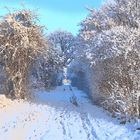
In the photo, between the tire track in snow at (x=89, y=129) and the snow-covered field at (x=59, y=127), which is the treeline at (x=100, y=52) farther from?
the snow-covered field at (x=59, y=127)

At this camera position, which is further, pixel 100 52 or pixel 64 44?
pixel 64 44

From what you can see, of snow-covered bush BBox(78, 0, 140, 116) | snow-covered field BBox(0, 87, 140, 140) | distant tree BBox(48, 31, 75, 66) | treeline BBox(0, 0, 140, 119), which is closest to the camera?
snow-covered field BBox(0, 87, 140, 140)

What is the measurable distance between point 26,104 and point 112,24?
31.4ft

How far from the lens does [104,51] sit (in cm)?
3209

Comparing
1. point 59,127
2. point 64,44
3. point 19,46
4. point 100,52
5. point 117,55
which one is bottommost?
point 59,127

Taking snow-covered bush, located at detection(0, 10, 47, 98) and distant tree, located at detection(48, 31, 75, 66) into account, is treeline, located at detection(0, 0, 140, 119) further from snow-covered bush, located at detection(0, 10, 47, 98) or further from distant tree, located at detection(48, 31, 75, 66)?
distant tree, located at detection(48, 31, 75, 66)

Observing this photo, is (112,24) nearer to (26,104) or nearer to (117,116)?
(26,104)

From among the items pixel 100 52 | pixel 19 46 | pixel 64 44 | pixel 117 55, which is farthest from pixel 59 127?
pixel 64 44

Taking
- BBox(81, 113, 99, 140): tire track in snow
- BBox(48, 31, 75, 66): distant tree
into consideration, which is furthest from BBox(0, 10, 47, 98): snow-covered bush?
BBox(48, 31, 75, 66): distant tree

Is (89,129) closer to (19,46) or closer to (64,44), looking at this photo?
(19,46)

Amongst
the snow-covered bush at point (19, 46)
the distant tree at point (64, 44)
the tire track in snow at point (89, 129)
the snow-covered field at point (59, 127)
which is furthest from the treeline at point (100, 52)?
the distant tree at point (64, 44)

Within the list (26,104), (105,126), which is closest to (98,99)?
(26,104)

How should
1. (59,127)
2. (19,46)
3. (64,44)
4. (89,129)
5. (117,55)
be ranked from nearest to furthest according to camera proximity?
(89,129) < (59,127) < (117,55) < (19,46) < (64,44)

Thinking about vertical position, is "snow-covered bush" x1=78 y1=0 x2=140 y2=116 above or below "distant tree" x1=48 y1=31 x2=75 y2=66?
below
